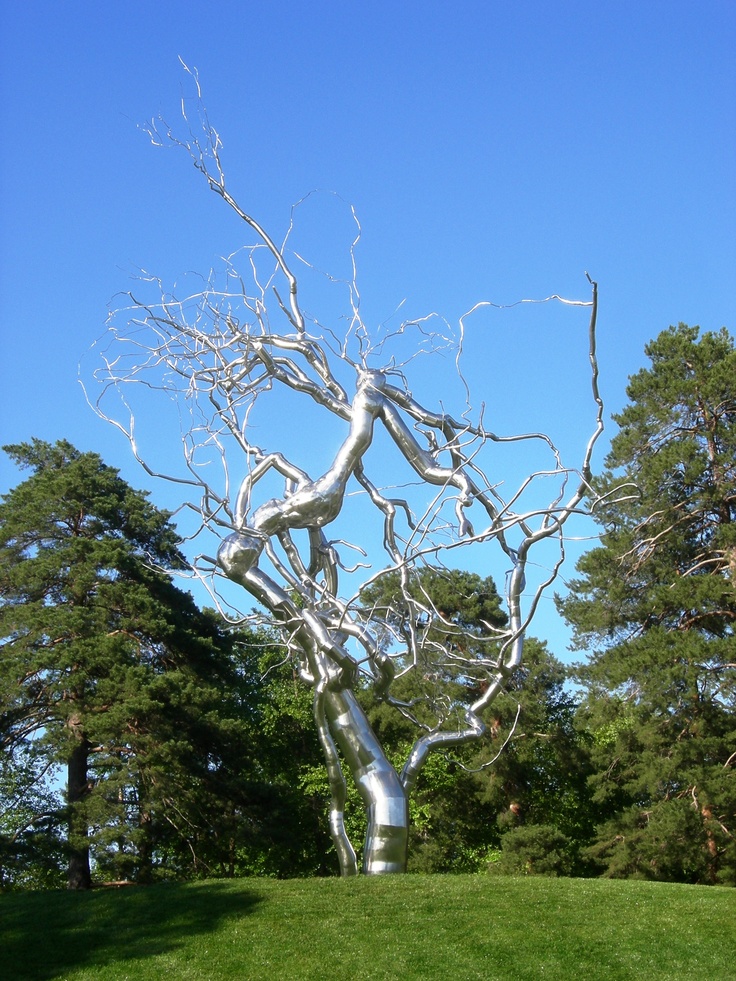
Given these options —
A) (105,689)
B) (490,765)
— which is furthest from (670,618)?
(105,689)

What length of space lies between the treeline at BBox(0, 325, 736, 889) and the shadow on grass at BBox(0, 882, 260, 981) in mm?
9311

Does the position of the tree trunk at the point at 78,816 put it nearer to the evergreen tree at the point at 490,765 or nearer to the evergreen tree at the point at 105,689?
the evergreen tree at the point at 105,689

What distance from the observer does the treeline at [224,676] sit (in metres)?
21.9

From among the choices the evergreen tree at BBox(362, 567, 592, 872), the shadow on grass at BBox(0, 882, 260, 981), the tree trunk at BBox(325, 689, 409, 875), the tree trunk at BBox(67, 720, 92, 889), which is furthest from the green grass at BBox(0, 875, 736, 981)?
the evergreen tree at BBox(362, 567, 592, 872)

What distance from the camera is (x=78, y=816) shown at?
70.6 ft

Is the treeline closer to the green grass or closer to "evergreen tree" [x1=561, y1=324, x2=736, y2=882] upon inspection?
"evergreen tree" [x1=561, y1=324, x2=736, y2=882]

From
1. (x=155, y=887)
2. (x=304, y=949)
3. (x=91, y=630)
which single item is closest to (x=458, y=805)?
(x=91, y=630)

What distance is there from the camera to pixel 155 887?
1204 centimetres

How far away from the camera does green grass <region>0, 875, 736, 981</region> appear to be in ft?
30.8

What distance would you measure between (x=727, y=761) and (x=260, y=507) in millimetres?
13546

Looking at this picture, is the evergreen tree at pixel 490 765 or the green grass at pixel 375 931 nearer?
the green grass at pixel 375 931

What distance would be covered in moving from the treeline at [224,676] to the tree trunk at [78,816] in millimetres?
45

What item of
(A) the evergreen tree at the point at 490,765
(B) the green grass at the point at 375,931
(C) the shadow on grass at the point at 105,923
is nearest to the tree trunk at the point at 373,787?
(B) the green grass at the point at 375,931

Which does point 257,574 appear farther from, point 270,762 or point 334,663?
point 270,762
